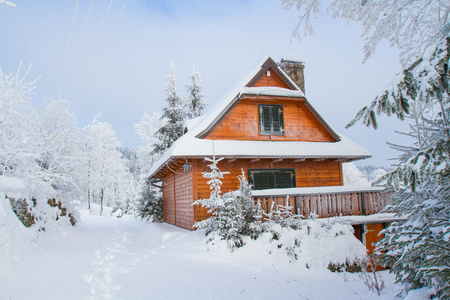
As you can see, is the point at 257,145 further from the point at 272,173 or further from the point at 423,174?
the point at 423,174

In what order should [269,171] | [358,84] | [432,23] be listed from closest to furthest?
[432,23] < [358,84] < [269,171]

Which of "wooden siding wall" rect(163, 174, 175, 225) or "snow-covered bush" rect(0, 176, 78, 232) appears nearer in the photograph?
"snow-covered bush" rect(0, 176, 78, 232)

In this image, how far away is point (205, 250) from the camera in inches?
351

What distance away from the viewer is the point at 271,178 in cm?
1360

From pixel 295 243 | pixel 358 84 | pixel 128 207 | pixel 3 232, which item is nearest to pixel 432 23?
pixel 358 84

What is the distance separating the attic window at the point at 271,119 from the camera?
46.3 ft

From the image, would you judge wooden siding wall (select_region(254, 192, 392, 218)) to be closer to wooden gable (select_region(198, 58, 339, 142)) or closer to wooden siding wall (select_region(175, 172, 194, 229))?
wooden siding wall (select_region(175, 172, 194, 229))

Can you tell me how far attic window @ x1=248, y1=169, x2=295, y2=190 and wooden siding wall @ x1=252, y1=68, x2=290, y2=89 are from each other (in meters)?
4.19

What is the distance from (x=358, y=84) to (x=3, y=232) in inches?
315

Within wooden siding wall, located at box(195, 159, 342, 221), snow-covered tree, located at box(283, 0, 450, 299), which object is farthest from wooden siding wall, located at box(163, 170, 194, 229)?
snow-covered tree, located at box(283, 0, 450, 299)

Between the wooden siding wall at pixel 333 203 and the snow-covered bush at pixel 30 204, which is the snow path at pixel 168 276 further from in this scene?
the wooden siding wall at pixel 333 203

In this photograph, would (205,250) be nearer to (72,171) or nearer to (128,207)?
(72,171)

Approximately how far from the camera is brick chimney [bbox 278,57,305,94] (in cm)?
1698

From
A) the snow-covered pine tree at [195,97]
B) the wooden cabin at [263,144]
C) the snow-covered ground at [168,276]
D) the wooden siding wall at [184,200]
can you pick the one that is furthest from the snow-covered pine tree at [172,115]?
the snow-covered ground at [168,276]
